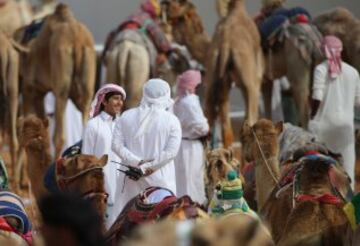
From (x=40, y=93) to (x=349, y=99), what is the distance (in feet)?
12.6

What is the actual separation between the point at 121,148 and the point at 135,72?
18.7ft

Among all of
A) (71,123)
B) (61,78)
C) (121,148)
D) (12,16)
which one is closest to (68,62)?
(61,78)

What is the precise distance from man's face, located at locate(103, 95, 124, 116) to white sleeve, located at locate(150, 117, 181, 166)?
59cm

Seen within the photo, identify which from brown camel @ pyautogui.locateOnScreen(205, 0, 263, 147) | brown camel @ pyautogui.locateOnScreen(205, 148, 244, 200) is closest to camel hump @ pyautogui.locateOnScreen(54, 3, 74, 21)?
brown camel @ pyautogui.locateOnScreen(205, 0, 263, 147)

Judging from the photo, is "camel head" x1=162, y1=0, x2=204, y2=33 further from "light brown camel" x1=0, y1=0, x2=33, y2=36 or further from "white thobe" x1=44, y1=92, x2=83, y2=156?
"light brown camel" x1=0, y1=0, x2=33, y2=36

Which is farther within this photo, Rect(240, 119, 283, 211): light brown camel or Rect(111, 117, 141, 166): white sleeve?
Rect(240, 119, 283, 211): light brown camel

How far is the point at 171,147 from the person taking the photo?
28.5 ft

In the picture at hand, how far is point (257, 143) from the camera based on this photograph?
9.26m

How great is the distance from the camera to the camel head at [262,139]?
9.22 metres

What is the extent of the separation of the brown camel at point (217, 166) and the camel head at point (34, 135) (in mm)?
1249

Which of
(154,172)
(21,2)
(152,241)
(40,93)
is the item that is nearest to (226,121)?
(40,93)

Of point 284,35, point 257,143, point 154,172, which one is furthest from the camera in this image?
point 284,35

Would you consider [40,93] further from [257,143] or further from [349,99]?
[257,143]

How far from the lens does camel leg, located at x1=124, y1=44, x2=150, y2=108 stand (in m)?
14.2
